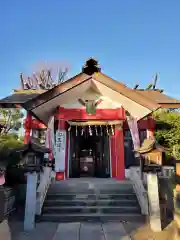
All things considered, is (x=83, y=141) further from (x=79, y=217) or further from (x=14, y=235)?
(x=14, y=235)

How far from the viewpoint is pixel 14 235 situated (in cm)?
543

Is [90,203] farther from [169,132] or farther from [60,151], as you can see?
[169,132]

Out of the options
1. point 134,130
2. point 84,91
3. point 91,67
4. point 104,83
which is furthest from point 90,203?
point 91,67

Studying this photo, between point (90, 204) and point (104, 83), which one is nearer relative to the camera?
point (90, 204)

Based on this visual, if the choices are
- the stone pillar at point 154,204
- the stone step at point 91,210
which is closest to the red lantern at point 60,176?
the stone step at point 91,210

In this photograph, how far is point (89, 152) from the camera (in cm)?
1294

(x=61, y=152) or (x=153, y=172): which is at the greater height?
(x=61, y=152)

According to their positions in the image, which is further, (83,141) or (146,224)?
(83,141)

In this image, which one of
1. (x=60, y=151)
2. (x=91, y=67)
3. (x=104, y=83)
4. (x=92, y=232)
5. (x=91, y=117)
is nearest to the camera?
(x=92, y=232)

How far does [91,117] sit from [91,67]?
249cm

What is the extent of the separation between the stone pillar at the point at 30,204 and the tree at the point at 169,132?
824cm

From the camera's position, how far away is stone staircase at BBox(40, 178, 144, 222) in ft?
21.4

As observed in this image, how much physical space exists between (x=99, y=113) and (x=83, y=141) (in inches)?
111

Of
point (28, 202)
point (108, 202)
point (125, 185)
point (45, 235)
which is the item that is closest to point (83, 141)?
point (125, 185)
